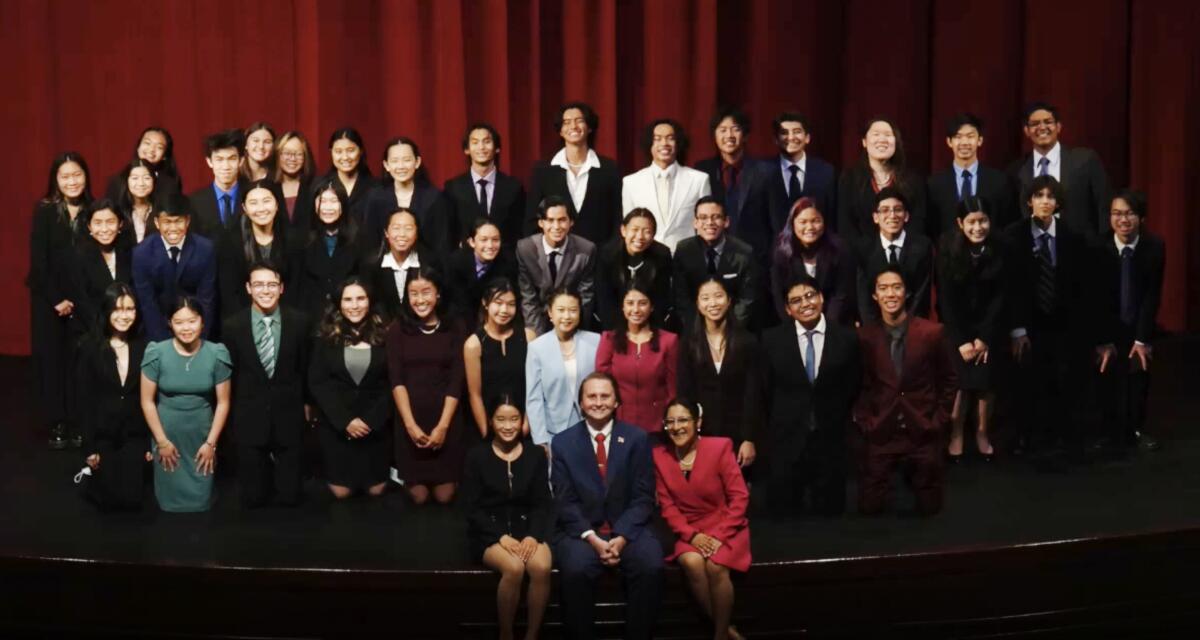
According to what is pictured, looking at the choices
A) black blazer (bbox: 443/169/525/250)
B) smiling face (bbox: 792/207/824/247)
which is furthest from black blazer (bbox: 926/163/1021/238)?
black blazer (bbox: 443/169/525/250)

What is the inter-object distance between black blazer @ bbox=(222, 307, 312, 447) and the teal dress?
9cm

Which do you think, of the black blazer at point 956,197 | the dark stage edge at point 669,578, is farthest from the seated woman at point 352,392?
the black blazer at point 956,197

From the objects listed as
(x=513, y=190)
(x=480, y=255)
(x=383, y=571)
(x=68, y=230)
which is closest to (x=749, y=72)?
(x=513, y=190)

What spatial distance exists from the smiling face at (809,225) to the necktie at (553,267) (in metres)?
0.83

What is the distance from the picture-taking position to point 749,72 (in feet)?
25.1

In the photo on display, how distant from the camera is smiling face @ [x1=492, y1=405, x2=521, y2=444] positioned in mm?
4863

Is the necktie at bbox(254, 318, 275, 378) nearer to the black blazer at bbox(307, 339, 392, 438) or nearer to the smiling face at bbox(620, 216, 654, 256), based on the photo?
the black blazer at bbox(307, 339, 392, 438)

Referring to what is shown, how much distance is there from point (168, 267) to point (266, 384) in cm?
57

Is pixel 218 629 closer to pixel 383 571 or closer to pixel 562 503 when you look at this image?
pixel 383 571

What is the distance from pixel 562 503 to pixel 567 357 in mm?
722

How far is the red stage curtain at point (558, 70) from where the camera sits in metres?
7.51

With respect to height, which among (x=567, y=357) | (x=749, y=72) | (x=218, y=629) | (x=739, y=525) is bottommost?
(x=218, y=629)

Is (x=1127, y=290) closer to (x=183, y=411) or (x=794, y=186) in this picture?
(x=794, y=186)

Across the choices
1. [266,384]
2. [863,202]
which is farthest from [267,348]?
[863,202]
